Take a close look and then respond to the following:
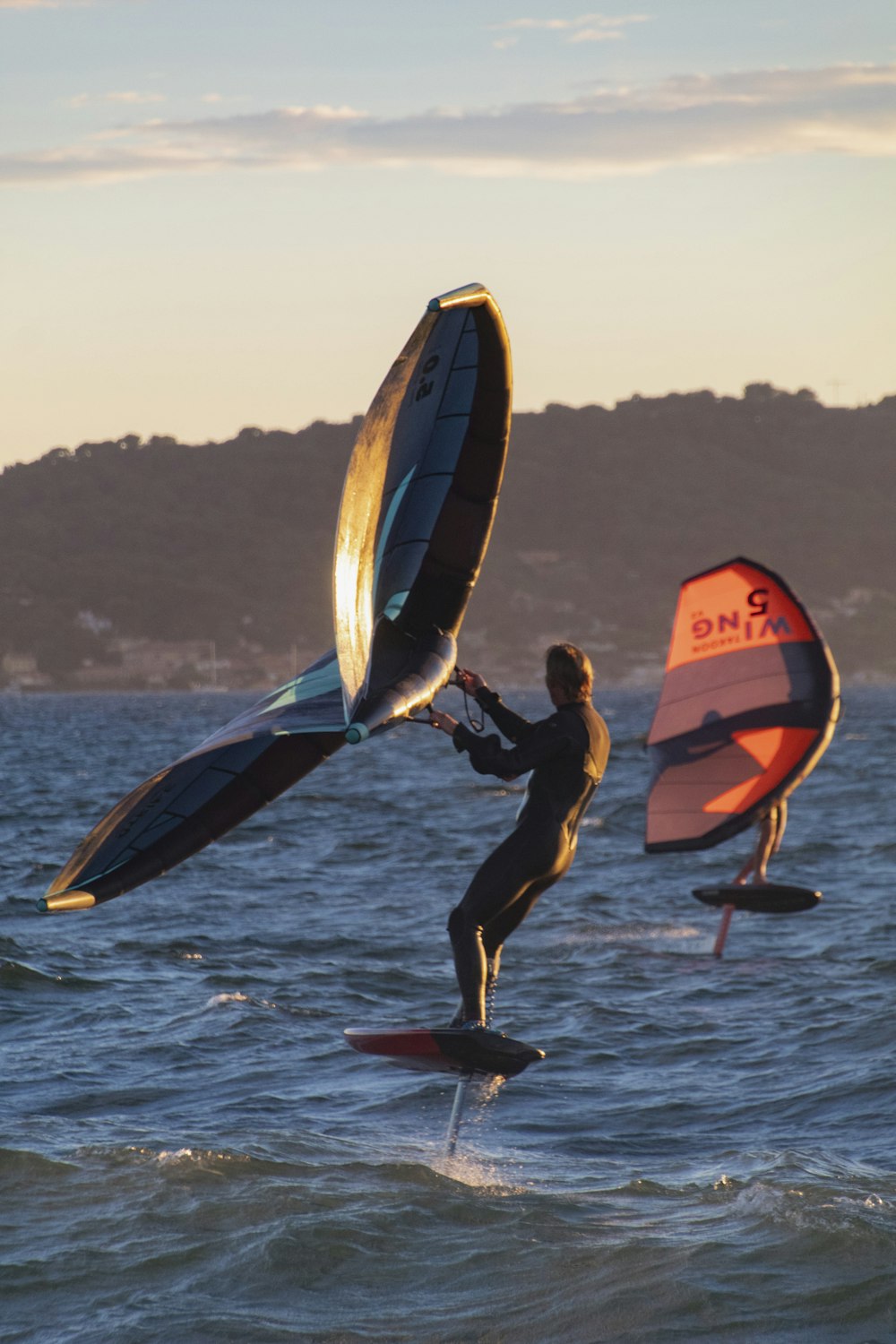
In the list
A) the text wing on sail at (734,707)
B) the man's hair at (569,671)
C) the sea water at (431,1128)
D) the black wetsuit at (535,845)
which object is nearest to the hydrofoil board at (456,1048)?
the black wetsuit at (535,845)

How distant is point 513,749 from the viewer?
9078mm

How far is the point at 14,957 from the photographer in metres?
19.6

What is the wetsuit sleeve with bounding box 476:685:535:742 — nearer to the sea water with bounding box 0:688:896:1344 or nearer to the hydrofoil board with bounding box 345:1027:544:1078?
the hydrofoil board with bounding box 345:1027:544:1078

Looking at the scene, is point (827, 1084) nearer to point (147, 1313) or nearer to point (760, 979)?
point (760, 979)

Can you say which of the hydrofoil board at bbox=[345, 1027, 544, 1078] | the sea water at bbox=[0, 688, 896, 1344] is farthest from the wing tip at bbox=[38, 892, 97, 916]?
the sea water at bbox=[0, 688, 896, 1344]

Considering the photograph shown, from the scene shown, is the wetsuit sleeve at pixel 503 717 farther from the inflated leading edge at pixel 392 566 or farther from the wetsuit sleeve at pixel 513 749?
the inflated leading edge at pixel 392 566

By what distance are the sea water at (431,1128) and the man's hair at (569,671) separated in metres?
3.47

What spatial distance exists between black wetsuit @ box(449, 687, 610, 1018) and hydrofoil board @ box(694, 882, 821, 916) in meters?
8.43

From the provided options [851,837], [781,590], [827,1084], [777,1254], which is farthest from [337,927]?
[851,837]

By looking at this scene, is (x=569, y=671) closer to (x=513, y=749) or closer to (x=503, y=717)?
(x=503, y=717)

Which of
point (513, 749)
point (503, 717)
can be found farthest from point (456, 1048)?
point (503, 717)

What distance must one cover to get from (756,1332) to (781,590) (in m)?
12.8

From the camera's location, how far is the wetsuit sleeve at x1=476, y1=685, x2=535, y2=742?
9.02 meters

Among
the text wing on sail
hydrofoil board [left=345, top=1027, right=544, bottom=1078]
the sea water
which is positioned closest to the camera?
hydrofoil board [left=345, top=1027, right=544, bottom=1078]
